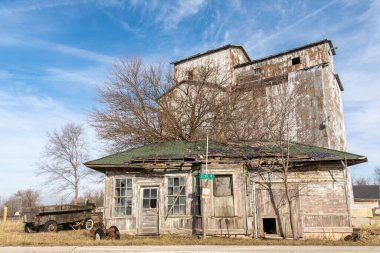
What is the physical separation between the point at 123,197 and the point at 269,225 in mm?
7236

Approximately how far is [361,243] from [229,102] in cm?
1812

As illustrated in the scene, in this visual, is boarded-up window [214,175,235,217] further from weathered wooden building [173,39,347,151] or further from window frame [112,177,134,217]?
weathered wooden building [173,39,347,151]

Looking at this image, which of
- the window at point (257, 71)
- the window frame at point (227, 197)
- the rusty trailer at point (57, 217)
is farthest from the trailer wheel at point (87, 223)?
the window at point (257, 71)

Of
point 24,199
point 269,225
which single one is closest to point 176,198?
point 269,225

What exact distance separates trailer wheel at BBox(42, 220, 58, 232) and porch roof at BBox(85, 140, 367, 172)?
210 inches

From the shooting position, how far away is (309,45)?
2770 cm

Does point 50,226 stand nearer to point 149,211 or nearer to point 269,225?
Result: point 149,211

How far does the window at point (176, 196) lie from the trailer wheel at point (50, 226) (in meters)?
7.62

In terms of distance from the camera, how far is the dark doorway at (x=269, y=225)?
1470cm

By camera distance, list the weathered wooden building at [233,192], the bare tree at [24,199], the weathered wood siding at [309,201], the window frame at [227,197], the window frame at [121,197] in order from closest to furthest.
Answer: the weathered wood siding at [309,201] → the weathered wooden building at [233,192] → the window frame at [227,197] → the window frame at [121,197] → the bare tree at [24,199]

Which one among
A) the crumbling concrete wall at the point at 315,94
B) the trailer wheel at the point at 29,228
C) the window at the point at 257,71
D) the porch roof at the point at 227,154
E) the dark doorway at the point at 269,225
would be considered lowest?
the trailer wheel at the point at 29,228

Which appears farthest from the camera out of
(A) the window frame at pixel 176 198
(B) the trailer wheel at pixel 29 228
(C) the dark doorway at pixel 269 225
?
(B) the trailer wheel at pixel 29 228

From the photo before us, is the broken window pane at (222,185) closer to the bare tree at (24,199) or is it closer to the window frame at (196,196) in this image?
the window frame at (196,196)

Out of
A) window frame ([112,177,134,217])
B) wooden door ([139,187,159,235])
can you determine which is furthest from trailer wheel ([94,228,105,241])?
wooden door ([139,187,159,235])
